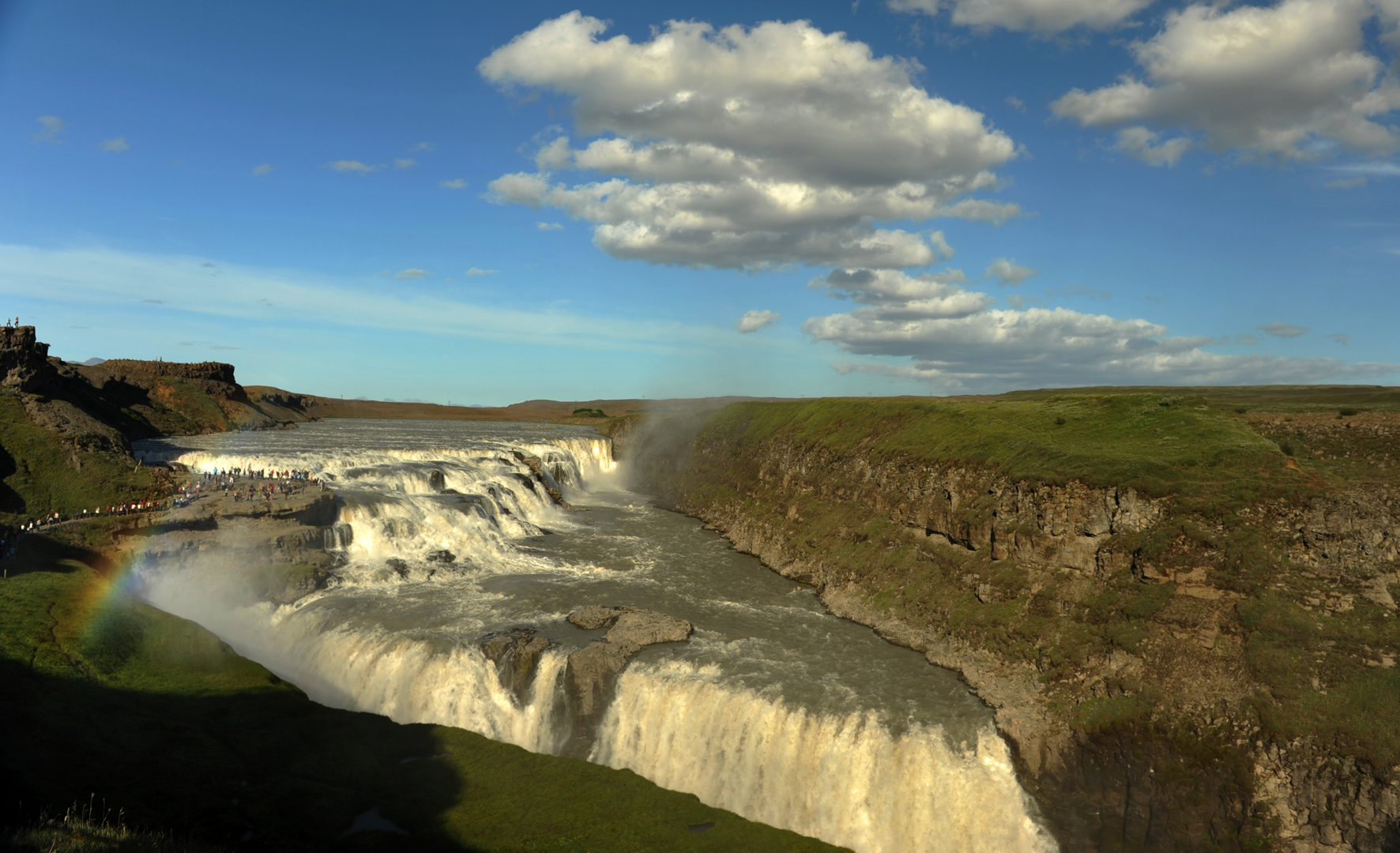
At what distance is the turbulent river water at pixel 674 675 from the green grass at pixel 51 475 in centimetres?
978

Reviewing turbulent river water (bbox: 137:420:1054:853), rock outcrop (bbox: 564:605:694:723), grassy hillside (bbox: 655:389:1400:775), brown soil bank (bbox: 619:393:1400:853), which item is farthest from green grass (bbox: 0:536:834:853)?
grassy hillside (bbox: 655:389:1400:775)

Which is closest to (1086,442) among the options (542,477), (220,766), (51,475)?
(220,766)

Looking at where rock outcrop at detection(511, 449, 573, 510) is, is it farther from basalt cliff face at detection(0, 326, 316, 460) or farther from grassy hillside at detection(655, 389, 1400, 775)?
basalt cliff face at detection(0, 326, 316, 460)

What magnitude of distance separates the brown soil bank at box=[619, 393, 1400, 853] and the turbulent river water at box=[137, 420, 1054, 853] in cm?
265

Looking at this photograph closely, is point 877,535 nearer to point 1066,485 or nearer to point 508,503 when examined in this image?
point 1066,485

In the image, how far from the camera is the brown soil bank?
20.5 metres

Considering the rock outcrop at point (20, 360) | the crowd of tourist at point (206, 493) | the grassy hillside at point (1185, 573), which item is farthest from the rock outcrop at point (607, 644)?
the rock outcrop at point (20, 360)

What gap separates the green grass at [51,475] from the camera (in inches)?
1492

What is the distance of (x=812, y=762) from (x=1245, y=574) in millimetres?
17350

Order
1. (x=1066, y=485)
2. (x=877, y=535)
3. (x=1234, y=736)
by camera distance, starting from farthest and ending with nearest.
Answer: (x=877, y=535)
(x=1066, y=485)
(x=1234, y=736)

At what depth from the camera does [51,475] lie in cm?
4044

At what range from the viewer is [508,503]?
5669cm

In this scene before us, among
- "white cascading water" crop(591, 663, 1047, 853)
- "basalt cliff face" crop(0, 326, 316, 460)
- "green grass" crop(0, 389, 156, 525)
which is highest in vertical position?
"basalt cliff face" crop(0, 326, 316, 460)

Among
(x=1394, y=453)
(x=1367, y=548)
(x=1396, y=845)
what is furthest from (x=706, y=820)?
(x=1394, y=453)
